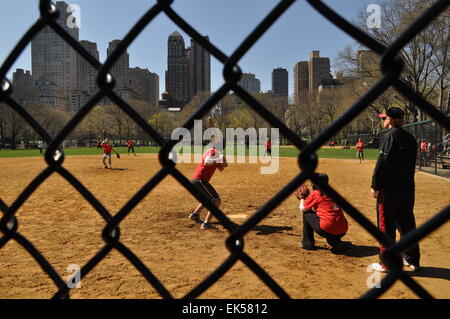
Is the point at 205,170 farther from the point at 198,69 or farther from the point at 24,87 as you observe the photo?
the point at 198,69

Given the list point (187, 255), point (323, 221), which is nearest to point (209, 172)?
point (187, 255)

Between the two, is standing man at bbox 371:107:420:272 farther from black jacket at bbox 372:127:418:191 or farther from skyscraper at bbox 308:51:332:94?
skyscraper at bbox 308:51:332:94

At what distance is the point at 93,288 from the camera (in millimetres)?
3766

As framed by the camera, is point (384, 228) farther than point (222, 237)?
No

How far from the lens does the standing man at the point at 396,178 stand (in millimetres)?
4012

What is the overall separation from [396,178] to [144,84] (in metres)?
108

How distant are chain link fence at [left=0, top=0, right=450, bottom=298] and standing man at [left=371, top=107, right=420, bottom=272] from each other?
3664 millimetres

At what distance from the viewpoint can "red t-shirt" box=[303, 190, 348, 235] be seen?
4988 millimetres

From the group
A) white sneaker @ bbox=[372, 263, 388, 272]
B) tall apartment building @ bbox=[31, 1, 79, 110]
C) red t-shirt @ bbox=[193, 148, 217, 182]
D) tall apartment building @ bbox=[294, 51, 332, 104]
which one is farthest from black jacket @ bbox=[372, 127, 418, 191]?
tall apartment building @ bbox=[294, 51, 332, 104]

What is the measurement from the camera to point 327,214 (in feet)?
16.6

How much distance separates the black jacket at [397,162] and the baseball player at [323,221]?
3.76ft
